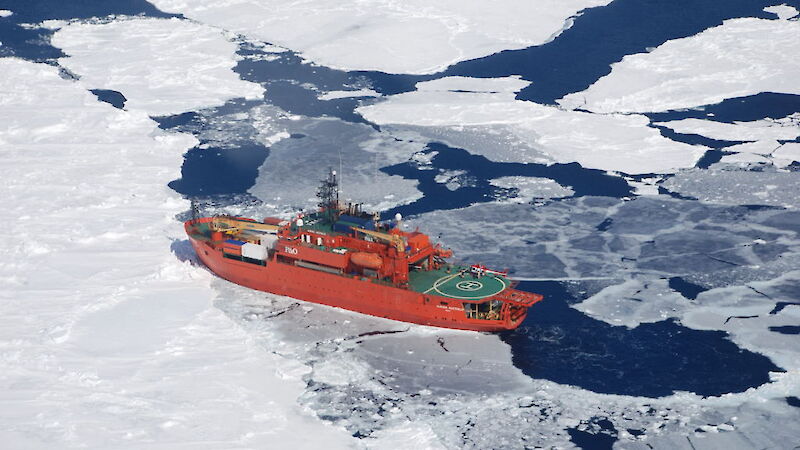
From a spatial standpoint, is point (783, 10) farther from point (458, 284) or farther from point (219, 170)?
point (458, 284)

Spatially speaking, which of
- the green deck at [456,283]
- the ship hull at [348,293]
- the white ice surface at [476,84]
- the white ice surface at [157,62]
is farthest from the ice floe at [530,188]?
the white ice surface at [157,62]

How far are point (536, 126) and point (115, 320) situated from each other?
72.2 ft

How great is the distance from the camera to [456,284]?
3170 centimetres

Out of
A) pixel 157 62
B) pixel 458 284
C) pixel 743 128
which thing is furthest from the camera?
pixel 157 62

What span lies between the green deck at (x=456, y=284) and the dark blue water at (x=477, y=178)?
6.15 meters

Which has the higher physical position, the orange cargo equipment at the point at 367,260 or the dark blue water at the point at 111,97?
the orange cargo equipment at the point at 367,260

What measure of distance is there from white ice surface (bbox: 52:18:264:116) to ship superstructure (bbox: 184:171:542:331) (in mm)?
17222

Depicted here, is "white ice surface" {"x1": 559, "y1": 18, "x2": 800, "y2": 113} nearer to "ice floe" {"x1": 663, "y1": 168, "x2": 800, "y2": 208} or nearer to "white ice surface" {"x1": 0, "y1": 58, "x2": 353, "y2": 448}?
"ice floe" {"x1": 663, "y1": 168, "x2": 800, "y2": 208}

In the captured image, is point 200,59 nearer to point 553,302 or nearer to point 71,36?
point 71,36

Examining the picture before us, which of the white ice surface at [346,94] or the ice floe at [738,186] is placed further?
the white ice surface at [346,94]

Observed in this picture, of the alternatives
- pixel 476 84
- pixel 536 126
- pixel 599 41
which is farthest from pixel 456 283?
pixel 599 41

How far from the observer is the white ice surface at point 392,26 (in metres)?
54.4

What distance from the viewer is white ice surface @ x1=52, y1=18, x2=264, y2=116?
50.6m

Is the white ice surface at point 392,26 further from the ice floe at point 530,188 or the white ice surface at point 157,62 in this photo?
the ice floe at point 530,188
